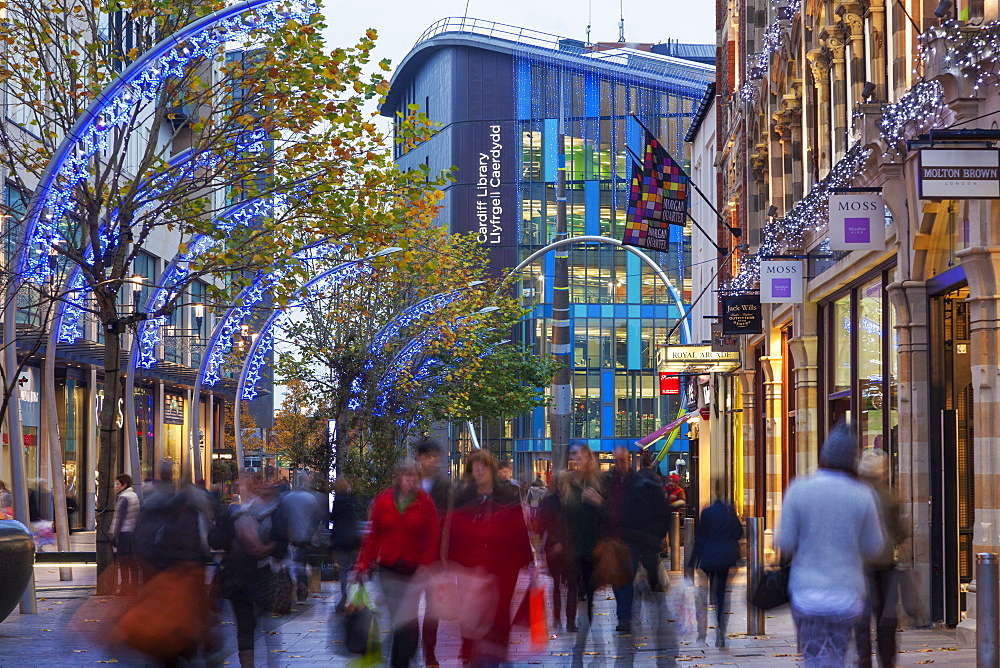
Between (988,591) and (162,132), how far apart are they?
1824 inches

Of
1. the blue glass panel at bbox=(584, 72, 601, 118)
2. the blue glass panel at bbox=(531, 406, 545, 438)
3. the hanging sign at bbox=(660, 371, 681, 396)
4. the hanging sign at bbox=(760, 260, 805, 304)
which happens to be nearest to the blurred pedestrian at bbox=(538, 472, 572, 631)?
the hanging sign at bbox=(760, 260, 805, 304)

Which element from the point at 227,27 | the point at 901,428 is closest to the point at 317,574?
the point at 227,27

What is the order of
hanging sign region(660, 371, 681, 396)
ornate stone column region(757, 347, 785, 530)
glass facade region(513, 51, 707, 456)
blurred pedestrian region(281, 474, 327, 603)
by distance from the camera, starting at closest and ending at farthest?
blurred pedestrian region(281, 474, 327, 603) < ornate stone column region(757, 347, 785, 530) < hanging sign region(660, 371, 681, 396) < glass facade region(513, 51, 707, 456)

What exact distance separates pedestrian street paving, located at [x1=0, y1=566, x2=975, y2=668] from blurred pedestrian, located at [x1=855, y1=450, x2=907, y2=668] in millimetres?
1446

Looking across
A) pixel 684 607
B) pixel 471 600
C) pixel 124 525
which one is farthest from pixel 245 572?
pixel 684 607

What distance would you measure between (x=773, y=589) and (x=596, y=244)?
78620 millimetres

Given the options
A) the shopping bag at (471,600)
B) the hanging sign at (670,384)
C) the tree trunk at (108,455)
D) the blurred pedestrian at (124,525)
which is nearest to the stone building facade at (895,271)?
the shopping bag at (471,600)

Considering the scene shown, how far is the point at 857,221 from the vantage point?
1641 centimetres

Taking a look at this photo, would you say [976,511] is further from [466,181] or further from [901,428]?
[466,181]

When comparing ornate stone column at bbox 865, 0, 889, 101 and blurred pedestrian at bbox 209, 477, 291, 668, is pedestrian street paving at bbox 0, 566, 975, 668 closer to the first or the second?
blurred pedestrian at bbox 209, 477, 291, 668

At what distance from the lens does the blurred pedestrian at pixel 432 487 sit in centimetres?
1080

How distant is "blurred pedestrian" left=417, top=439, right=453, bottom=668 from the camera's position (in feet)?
35.4

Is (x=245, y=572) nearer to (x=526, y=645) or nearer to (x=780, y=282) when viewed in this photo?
(x=526, y=645)

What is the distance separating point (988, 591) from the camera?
31.2 feet
